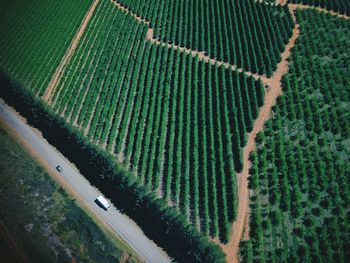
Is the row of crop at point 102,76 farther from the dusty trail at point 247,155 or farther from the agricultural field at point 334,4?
the agricultural field at point 334,4

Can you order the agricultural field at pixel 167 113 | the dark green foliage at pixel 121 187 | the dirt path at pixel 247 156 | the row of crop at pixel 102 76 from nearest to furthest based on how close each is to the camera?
the dark green foliage at pixel 121 187 < the dirt path at pixel 247 156 < the agricultural field at pixel 167 113 < the row of crop at pixel 102 76

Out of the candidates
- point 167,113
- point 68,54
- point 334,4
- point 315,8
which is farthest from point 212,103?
point 334,4

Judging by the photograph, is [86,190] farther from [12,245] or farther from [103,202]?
[12,245]

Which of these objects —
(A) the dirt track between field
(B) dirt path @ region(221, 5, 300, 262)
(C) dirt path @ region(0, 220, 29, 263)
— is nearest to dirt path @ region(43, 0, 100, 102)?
(A) the dirt track between field

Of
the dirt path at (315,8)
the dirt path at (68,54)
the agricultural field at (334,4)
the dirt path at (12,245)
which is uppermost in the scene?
the agricultural field at (334,4)

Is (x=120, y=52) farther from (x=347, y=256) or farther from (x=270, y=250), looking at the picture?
(x=347, y=256)

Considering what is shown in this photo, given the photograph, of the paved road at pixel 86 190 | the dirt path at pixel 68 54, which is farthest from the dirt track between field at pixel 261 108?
the paved road at pixel 86 190

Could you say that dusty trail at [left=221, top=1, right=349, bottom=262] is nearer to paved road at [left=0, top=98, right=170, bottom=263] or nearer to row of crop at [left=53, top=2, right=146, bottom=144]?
paved road at [left=0, top=98, right=170, bottom=263]
